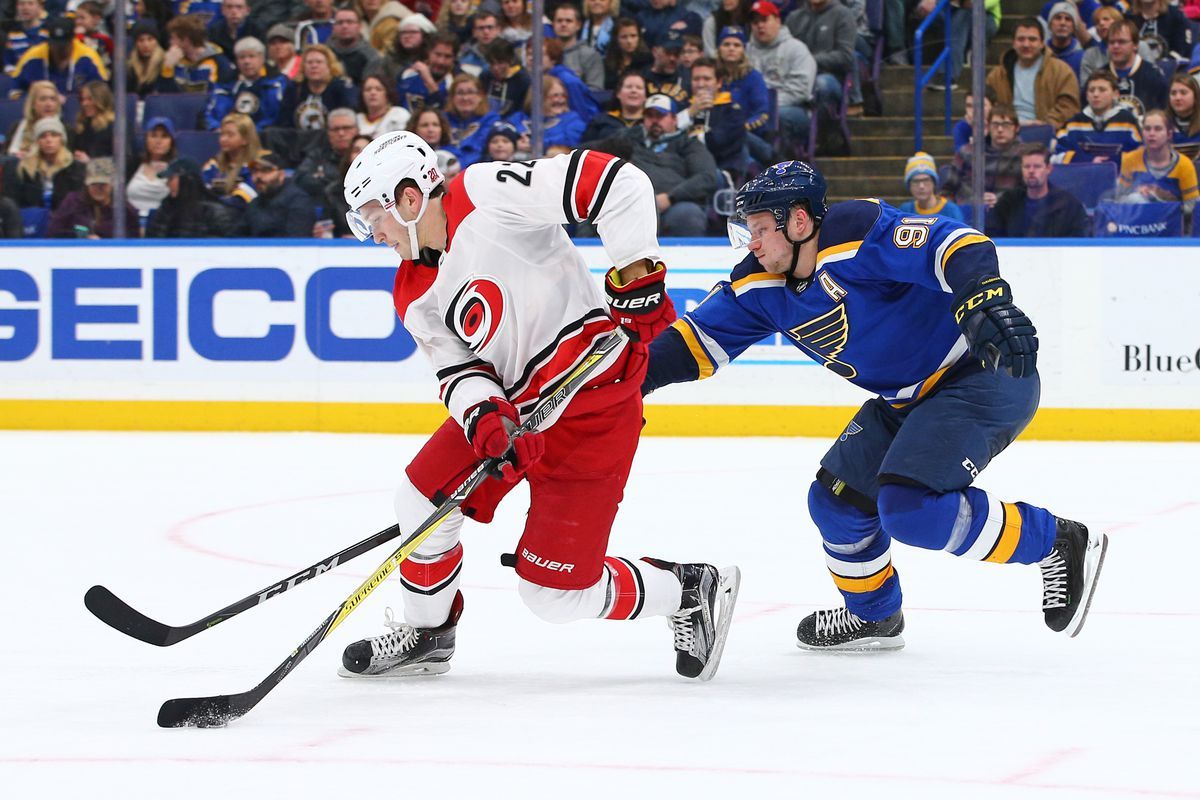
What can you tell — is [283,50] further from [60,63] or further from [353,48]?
[60,63]

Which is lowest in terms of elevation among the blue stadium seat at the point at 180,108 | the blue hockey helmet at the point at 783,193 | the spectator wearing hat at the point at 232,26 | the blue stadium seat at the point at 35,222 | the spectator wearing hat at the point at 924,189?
the blue stadium seat at the point at 35,222

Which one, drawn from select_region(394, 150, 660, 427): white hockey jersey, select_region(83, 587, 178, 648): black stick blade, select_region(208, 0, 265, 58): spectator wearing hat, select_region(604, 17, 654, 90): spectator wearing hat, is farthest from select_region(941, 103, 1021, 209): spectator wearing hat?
select_region(83, 587, 178, 648): black stick blade

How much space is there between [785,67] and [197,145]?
2.95 meters

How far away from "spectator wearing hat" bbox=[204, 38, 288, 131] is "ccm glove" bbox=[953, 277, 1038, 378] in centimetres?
592

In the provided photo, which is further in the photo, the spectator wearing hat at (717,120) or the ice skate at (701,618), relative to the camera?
the spectator wearing hat at (717,120)

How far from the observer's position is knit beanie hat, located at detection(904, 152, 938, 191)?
733cm


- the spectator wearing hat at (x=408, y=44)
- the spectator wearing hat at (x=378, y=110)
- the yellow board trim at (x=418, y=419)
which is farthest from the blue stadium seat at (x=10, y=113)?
the spectator wearing hat at (x=408, y=44)

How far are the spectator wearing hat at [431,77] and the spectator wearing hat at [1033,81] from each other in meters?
2.68

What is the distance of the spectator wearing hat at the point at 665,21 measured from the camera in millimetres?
7812

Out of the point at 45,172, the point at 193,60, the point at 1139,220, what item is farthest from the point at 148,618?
the point at 193,60

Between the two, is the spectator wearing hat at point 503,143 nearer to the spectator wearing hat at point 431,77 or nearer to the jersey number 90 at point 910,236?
the spectator wearing hat at point 431,77

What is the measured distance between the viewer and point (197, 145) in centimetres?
816

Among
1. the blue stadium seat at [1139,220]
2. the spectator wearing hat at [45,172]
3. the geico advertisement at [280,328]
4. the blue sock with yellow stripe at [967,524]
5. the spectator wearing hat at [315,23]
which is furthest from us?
the spectator wearing hat at [315,23]

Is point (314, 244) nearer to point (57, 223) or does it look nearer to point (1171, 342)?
point (57, 223)
